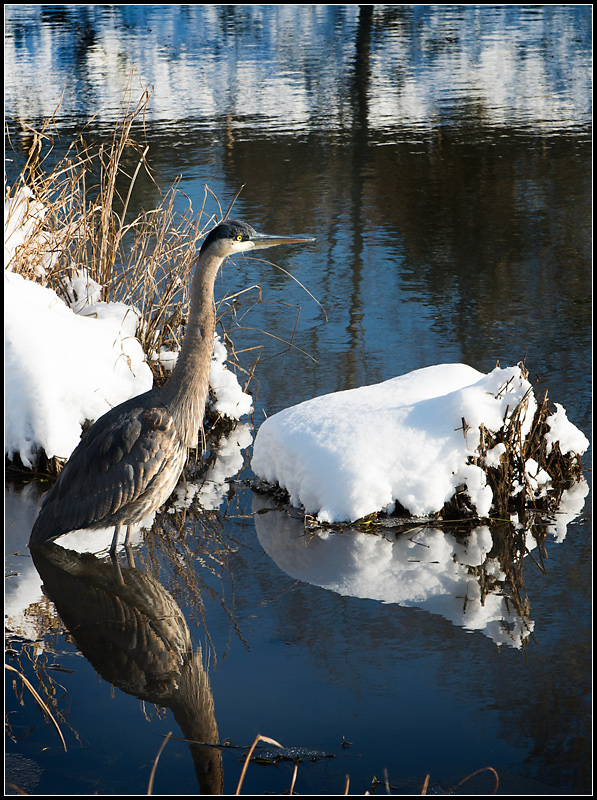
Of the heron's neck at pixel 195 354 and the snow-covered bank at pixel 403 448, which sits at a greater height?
the heron's neck at pixel 195 354

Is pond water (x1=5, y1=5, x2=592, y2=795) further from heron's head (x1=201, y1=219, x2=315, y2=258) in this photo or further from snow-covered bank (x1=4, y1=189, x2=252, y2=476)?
heron's head (x1=201, y1=219, x2=315, y2=258)

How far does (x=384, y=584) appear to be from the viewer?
16.6ft

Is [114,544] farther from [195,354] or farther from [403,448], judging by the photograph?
[403,448]

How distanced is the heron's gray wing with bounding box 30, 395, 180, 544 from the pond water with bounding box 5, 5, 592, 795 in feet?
1.38

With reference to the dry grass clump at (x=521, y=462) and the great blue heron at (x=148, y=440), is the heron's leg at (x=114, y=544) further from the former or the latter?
the dry grass clump at (x=521, y=462)

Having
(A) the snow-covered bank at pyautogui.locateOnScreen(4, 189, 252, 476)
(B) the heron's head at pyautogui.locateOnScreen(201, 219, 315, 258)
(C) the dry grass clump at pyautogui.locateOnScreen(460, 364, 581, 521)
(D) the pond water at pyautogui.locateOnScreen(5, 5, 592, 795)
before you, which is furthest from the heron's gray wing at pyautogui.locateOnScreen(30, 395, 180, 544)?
(C) the dry grass clump at pyautogui.locateOnScreen(460, 364, 581, 521)

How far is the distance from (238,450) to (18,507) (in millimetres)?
1655

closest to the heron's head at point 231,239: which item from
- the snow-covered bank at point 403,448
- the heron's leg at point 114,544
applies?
the snow-covered bank at point 403,448

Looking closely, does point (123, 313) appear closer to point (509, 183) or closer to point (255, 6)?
point (509, 183)

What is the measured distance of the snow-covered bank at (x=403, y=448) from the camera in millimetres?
5504

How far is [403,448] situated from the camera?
221 inches

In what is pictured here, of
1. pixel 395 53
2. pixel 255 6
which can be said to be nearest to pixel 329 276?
pixel 395 53

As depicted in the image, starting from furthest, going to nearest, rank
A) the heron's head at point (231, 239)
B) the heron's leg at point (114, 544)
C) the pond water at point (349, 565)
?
the heron's leg at point (114, 544), the heron's head at point (231, 239), the pond water at point (349, 565)

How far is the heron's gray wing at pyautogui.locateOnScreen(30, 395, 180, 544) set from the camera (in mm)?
5004
